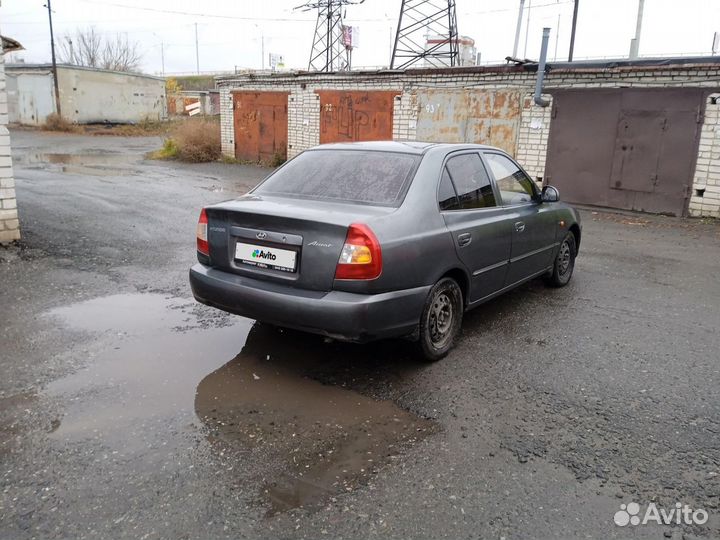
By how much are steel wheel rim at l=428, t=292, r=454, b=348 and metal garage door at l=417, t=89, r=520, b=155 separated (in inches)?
416

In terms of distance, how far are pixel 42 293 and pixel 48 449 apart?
3009 millimetres

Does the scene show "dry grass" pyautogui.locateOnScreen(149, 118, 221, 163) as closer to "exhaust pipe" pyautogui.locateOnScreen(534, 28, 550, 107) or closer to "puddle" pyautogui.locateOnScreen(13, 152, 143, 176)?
"puddle" pyautogui.locateOnScreen(13, 152, 143, 176)

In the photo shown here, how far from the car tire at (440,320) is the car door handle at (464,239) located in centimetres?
27

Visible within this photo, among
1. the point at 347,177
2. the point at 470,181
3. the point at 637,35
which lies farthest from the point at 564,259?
the point at 637,35

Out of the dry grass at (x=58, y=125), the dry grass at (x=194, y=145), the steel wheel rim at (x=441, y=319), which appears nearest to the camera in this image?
the steel wheel rim at (x=441, y=319)

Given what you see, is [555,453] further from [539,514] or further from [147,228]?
[147,228]

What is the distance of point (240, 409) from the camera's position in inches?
137

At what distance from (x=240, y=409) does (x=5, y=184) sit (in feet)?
16.8

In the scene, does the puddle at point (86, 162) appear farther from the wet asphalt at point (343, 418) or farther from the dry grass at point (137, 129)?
the dry grass at point (137, 129)

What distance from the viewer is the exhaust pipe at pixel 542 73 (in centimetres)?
1233

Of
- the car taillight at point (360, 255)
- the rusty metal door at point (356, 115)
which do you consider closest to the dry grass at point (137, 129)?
the rusty metal door at point (356, 115)

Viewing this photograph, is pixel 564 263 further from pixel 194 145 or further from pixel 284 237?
pixel 194 145

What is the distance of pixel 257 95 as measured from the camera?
20.9 meters

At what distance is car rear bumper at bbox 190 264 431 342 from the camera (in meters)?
3.54
